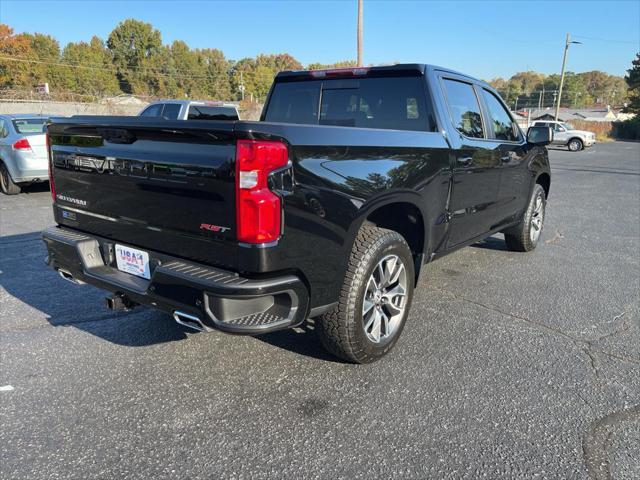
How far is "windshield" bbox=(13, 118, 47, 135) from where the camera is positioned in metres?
9.50

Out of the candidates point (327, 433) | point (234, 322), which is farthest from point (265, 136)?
point (327, 433)

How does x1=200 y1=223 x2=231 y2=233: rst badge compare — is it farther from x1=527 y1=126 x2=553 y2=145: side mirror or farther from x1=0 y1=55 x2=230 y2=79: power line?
x1=0 y1=55 x2=230 y2=79: power line

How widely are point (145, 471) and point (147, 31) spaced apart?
98.7 meters

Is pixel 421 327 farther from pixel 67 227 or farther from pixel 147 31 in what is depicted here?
pixel 147 31

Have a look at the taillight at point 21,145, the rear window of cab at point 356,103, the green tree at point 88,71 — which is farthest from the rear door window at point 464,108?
the green tree at point 88,71

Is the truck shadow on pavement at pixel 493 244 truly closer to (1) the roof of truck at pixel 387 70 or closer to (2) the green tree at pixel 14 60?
(1) the roof of truck at pixel 387 70

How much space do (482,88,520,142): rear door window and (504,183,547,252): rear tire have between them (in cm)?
90

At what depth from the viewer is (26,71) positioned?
6612 cm

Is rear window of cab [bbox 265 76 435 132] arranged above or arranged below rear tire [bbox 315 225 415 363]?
above

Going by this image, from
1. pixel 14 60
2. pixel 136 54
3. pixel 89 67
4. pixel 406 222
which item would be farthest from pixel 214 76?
pixel 406 222

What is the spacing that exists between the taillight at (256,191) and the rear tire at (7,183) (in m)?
9.10

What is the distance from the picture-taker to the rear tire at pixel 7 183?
31.6 ft

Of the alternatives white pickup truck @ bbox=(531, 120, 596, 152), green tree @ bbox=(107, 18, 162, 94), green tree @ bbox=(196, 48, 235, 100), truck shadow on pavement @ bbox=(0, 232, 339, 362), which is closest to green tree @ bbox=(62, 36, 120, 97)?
green tree @ bbox=(107, 18, 162, 94)

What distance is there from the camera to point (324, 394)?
114 inches
